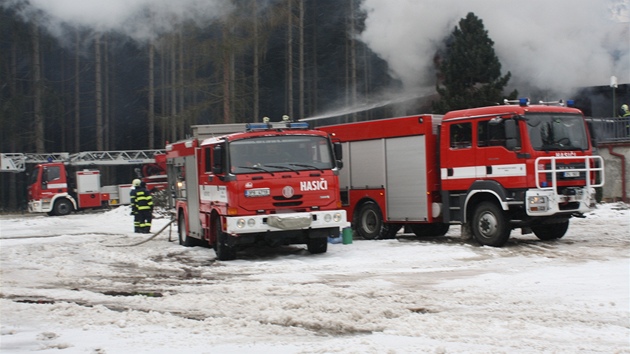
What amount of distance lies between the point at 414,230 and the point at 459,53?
837 centimetres

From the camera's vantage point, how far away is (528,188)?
12977 millimetres

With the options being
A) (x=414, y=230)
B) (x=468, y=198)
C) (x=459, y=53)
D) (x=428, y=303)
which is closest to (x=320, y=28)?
(x=459, y=53)

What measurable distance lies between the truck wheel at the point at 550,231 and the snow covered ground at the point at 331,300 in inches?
10.6

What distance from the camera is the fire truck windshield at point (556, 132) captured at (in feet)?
43.3

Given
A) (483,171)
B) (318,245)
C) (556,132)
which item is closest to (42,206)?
(318,245)

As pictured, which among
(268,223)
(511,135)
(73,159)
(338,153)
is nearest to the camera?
(268,223)

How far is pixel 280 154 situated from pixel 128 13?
62.9 feet

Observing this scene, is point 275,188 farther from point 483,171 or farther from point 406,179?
point 483,171

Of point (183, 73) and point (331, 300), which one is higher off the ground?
point (183, 73)

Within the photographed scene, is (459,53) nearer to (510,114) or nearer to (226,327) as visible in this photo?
(510,114)

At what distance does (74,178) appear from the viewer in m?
34.2

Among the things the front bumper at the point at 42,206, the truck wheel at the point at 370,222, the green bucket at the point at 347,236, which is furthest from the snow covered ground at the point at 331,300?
the front bumper at the point at 42,206

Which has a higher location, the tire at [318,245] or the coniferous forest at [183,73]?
the coniferous forest at [183,73]

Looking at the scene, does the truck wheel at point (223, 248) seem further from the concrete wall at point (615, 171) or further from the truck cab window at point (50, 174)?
the truck cab window at point (50, 174)
